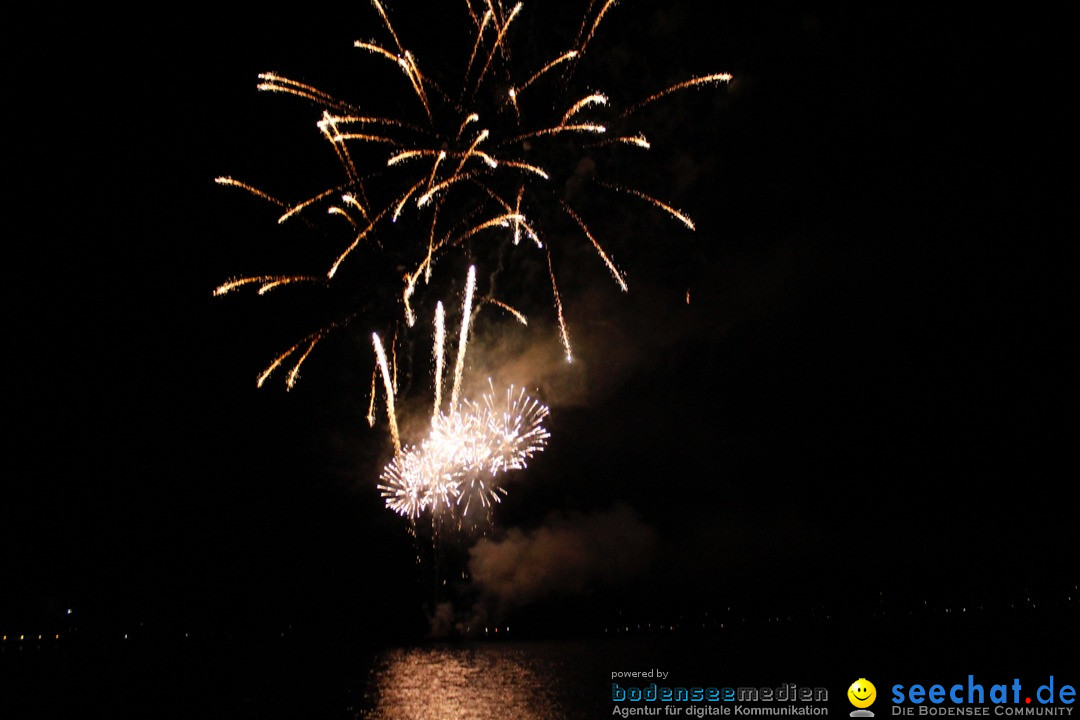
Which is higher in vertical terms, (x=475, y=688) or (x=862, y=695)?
(x=862, y=695)

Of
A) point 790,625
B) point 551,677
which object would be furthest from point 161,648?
point 790,625

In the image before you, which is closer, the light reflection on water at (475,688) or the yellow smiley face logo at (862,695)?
the yellow smiley face logo at (862,695)

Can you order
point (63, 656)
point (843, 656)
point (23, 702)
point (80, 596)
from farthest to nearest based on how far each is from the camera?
point (80, 596), point (63, 656), point (843, 656), point (23, 702)

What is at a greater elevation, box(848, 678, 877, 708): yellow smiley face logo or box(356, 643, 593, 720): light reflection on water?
box(848, 678, 877, 708): yellow smiley face logo

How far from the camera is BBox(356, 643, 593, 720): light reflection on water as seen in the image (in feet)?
45.8

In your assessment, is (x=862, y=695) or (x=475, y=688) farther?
(x=475, y=688)

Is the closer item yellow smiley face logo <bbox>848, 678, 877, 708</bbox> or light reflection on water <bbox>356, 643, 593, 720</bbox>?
yellow smiley face logo <bbox>848, 678, 877, 708</bbox>

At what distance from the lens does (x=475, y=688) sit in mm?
17766

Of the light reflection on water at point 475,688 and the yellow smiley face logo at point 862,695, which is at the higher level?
the yellow smiley face logo at point 862,695

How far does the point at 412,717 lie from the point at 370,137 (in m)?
11.7

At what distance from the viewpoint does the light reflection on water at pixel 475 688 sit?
549 inches

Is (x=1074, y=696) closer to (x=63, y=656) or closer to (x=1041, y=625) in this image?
(x=1041, y=625)

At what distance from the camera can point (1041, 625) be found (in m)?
36.4

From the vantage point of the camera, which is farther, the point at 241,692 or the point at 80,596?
the point at 80,596
